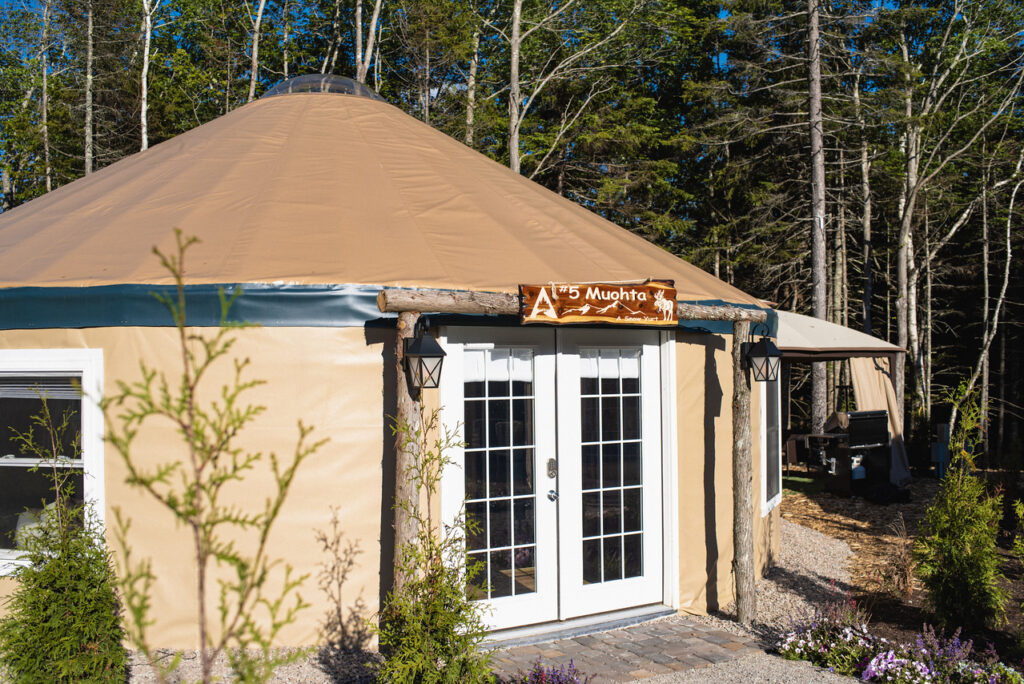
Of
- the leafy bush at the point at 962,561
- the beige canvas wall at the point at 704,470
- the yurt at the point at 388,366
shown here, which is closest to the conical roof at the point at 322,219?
the yurt at the point at 388,366

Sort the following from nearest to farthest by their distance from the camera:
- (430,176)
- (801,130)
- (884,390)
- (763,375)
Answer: (763,375)
(430,176)
(884,390)
(801,130)

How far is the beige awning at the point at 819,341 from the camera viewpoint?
29.0 feet

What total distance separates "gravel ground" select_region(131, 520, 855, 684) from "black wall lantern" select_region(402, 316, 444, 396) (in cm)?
160

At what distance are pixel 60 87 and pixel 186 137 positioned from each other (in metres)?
14.1

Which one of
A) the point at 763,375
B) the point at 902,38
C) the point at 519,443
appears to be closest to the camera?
the point at 519,443

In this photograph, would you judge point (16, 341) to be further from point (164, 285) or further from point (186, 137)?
point (186, 137)

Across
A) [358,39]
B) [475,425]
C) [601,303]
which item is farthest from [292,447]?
[358,39]

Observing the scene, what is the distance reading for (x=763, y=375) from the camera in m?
5.37

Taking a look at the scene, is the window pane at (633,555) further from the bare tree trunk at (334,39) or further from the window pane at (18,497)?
the bare tree trunk at (334,39)

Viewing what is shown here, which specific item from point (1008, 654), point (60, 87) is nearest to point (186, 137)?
point (1008, 654)

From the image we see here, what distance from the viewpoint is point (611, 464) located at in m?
5.21

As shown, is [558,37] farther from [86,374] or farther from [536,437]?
[86,374]

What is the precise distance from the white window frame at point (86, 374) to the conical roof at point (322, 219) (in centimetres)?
41

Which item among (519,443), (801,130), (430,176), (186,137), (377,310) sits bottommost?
(519,443)
